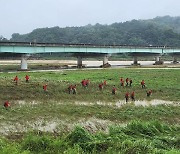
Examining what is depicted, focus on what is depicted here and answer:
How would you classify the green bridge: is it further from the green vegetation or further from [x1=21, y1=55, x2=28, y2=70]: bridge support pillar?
the green vegetation

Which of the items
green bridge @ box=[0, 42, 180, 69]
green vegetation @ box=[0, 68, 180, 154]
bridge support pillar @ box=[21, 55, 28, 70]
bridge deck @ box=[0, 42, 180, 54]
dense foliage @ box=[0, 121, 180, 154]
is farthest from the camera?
bridge support pillar @ box=[21, 55, 28, 70]

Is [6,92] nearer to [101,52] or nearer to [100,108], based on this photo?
[100,108]

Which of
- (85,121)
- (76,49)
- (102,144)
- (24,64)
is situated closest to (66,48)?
(76,49)

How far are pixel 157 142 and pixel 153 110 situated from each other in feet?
32.7

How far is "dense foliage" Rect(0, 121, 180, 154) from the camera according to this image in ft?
45.9

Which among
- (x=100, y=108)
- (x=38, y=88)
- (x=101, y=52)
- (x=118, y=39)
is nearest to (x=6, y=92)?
(x=38, y=88)

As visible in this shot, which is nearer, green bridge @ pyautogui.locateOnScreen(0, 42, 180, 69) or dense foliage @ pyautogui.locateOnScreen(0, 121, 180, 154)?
dense foliage @ pyautogui.locateOnScreen(0, 121, 180, 154)

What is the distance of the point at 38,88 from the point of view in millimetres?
32656

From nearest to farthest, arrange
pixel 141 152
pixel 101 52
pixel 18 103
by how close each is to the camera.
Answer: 1. pixel 141 152
2. pixel 18 103
3. pixel 101 52

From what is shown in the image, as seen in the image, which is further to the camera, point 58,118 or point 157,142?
point 58,118

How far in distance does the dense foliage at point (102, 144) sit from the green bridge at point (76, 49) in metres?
52.3

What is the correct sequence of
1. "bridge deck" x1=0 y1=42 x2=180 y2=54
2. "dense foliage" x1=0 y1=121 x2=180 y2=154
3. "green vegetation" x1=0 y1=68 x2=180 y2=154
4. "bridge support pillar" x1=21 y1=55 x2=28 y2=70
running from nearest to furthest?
"dense foliage" x1=0 y1=121 x2=180 y2=154, "green vegetation" x1=0 y1=68 x2=180 y2=154, "bridge deck" x1=0 y1=42 x2=180 y2=54, "bridge support pillar" x1=21 y1=55 x2=28 y2=70

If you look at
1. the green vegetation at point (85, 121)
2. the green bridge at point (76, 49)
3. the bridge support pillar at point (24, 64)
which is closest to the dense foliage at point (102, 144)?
the green vegetation at point (85, 121)

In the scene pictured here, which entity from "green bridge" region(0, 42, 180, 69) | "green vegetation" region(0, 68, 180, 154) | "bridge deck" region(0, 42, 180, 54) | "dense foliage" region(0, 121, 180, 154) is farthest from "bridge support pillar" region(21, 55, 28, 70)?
"dense foliage" region(0, 121, 180, 154)
